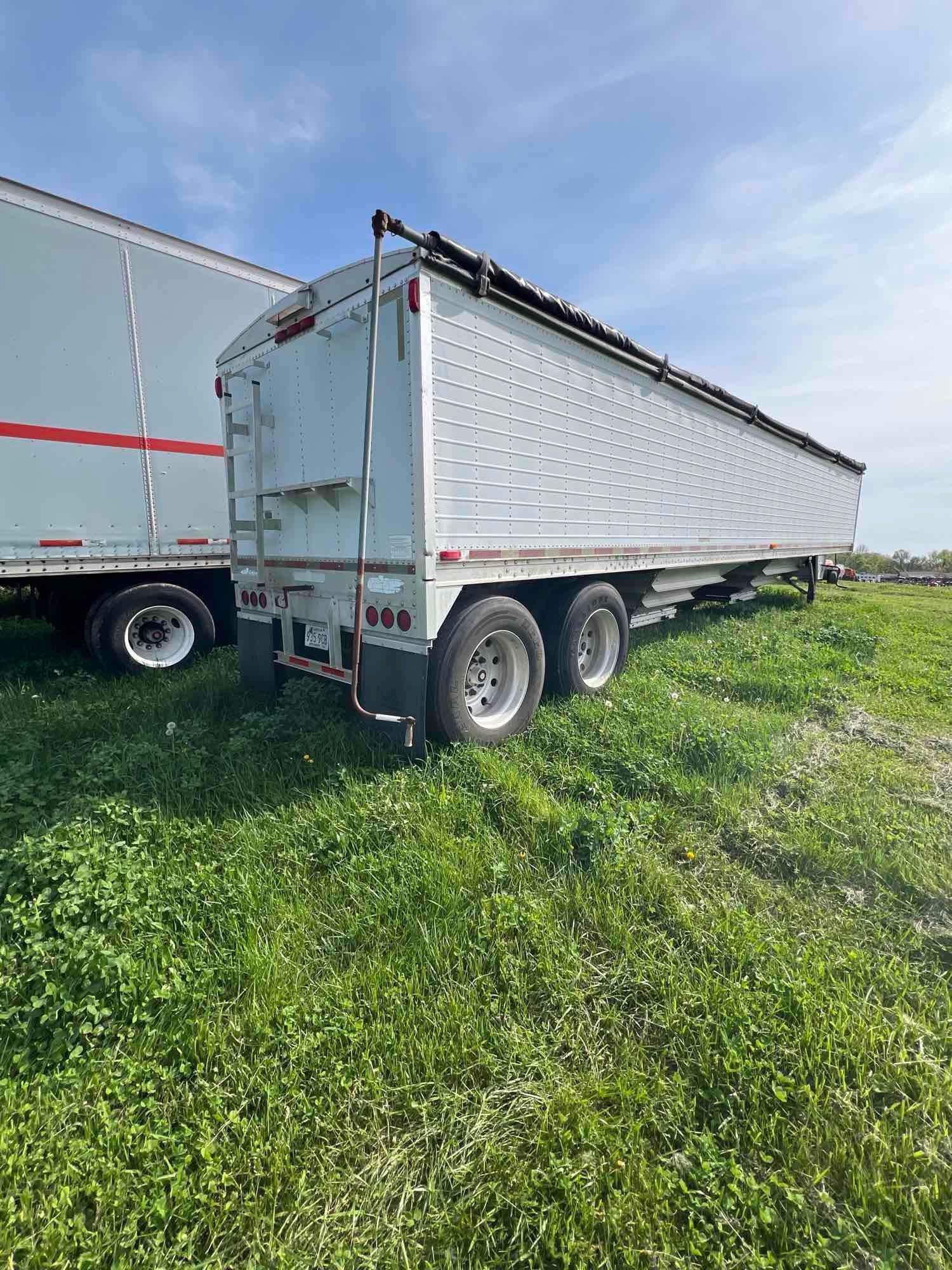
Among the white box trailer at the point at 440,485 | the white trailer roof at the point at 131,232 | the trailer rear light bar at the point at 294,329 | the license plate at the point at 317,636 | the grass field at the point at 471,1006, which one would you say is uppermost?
the white trailer roof at the point at 131,232

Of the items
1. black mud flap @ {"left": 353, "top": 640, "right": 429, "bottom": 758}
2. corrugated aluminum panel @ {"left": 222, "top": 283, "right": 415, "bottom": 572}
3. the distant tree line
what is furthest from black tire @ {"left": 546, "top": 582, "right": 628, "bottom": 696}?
the distant tree line

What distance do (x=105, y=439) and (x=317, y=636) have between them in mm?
3187

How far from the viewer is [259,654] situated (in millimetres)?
5156

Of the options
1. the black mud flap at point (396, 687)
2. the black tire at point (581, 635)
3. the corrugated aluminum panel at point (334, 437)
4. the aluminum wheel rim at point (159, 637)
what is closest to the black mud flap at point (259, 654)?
the corrugated aluminum panel at point (334, 437)

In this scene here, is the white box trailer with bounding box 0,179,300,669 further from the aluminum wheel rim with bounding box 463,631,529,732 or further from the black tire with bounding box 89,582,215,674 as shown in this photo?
the aluminum wheel rim with bounding box 463,631,529,732

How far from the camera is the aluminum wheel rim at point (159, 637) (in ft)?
20.4

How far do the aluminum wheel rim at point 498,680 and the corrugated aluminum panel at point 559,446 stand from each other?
0.77 meters

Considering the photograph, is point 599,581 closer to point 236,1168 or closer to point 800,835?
point 800,835

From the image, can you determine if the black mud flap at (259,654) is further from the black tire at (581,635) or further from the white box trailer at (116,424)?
the black tire at (581,635)

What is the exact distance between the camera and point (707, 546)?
7.75 metres

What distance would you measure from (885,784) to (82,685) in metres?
6.77

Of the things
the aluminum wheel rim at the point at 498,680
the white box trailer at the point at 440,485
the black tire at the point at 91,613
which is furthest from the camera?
the black tire at the point at 91,613

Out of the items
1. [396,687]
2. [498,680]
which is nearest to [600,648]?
[498,680]

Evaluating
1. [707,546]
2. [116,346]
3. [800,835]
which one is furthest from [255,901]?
[707,546]
